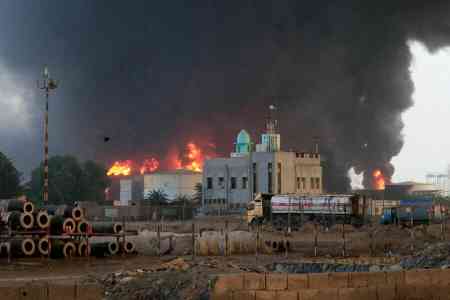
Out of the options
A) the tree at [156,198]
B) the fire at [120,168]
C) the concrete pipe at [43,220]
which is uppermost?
the fire at [120,168]

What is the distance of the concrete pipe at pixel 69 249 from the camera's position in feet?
107

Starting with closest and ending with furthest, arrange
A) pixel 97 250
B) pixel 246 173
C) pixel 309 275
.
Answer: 1. pixel 309 275
2. pixel 97 250
3. pixel 246 173

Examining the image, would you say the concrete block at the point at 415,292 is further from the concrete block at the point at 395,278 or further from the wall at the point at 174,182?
the wall at the point at 174,182

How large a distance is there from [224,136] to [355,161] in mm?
25566

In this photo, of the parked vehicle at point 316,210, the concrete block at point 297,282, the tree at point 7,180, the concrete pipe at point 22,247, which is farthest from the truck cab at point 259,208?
the concrete block at point 297,282

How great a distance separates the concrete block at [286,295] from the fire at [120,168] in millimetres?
132008

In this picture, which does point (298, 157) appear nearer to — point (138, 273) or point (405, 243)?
point (405, 243)

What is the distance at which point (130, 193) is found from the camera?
119500 mm

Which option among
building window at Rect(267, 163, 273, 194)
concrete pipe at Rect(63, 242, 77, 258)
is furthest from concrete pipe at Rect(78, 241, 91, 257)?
building window at Rect(267, 163, 273, 194)

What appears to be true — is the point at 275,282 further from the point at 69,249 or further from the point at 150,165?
the point at 150,165

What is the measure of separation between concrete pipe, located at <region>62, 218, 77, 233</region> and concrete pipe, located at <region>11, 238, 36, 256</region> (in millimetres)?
1713

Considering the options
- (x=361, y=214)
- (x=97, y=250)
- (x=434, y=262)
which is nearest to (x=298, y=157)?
(x=361, y=214)

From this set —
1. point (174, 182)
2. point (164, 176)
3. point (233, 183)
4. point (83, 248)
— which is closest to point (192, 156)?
point (164, 176)

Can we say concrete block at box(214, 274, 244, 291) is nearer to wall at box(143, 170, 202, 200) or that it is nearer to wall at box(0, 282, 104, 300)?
wall at box(0, 282, 104, 300)
